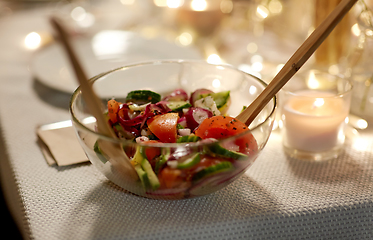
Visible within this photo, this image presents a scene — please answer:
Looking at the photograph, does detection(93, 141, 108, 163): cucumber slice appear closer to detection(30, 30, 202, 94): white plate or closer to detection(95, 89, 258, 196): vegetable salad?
detection(95, 89, 258, 196): vegetable salad

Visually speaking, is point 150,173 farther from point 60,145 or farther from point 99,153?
point 60,145

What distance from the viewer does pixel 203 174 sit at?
463mm

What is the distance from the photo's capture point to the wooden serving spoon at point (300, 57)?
0.52m

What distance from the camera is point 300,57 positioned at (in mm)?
542

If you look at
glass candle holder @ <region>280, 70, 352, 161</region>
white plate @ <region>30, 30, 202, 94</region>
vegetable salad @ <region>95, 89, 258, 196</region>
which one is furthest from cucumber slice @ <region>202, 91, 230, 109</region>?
white plate @ <region>30, 30, 202, 94</region>

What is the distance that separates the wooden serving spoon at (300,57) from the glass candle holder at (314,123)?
0.43 feet

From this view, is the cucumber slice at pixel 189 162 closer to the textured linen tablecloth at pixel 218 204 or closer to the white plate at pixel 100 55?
the textured linen tablecloth at pixel 218 204

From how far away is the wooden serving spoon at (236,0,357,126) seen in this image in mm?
519

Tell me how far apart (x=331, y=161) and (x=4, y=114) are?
0.79 m

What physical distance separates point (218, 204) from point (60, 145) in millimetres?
362

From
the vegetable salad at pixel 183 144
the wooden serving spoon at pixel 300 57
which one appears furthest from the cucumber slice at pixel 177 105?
the wooden serving spoon at pixel 300 57

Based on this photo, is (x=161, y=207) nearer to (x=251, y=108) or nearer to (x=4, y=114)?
(x=251, y=108)

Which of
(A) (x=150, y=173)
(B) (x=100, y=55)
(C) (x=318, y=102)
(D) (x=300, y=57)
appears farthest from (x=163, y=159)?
(B) (x=100, y=55)

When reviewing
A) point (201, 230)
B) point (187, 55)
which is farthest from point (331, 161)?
point (187, 55)
